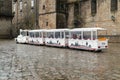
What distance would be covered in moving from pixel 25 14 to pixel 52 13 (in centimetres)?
1190

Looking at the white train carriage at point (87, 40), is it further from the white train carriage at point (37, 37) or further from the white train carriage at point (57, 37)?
the white train carriage at point (37, 37)

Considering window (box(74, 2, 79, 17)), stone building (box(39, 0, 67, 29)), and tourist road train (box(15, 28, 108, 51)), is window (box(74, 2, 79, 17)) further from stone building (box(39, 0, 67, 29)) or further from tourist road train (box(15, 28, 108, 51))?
tourist road train (box(15, 28, 108, 51))

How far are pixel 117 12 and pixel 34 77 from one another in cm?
2396

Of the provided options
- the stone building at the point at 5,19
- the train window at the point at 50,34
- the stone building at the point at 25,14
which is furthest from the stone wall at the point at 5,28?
the train window at the point at 50,34

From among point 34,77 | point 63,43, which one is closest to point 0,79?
point 34,77

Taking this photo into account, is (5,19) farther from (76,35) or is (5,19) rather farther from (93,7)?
(76,35)

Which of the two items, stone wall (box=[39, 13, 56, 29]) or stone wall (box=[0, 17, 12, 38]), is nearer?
stone wall (box=[39, 13, 56, 29])

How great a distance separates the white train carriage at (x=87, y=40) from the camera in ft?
66.7

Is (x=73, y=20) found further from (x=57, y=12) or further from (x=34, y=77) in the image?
(x=34, y=77)

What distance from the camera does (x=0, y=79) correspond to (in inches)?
347

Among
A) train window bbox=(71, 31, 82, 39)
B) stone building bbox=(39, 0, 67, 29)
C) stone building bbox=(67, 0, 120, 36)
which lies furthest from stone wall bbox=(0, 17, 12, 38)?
train window bbox=(71, 31, 82, 39)

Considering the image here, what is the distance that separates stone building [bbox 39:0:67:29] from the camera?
3741 centimetres

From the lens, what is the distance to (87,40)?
843 inches

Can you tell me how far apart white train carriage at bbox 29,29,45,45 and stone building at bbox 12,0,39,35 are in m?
11.7
